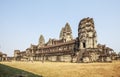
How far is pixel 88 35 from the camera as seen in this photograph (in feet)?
181

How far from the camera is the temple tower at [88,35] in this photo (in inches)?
2169

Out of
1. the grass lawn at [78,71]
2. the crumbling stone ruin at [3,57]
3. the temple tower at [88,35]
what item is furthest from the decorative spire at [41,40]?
the grass lawn at [78,71]

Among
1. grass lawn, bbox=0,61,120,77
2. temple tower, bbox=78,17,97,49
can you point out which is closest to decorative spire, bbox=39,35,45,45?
temple tower, bbox=78,17,97,49

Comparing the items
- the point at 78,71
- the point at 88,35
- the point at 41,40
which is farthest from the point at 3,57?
the point at 78,71

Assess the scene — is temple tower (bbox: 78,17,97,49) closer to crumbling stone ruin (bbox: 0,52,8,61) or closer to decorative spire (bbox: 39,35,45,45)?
decorative spire (bbox: 39,35,45,45)

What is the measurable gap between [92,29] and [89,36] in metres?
2.59

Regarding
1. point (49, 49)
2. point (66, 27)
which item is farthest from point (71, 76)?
point (66, 27)

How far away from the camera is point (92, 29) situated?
182ft

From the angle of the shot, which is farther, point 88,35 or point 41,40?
point 41,40

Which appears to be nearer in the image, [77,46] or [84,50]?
[84,50]

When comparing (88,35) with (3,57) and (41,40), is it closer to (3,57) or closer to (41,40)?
(41,40)

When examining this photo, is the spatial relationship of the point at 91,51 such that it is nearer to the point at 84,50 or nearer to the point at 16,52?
the point at 84,50

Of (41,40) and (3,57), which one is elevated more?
(41,40)

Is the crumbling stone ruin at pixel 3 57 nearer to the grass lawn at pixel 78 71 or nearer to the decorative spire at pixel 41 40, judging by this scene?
the decorative spire at pixel 41 40
